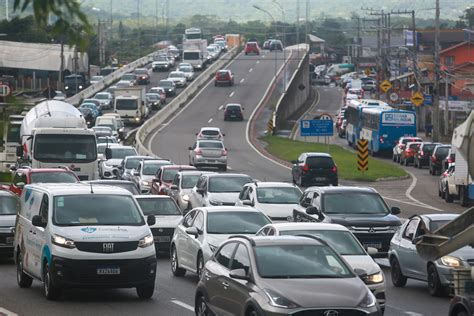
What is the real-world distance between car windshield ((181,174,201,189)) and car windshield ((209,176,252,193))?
8.77 feet

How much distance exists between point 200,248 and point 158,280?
1421 millimetres

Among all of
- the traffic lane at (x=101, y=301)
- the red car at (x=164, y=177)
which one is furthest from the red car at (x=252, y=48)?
the traffic lane at (x=101, y=301)

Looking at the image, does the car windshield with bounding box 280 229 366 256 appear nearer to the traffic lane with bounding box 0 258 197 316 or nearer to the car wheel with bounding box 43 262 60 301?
the traffic lane with bounding box 0 258 197 316

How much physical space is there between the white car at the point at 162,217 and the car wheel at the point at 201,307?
1151 centimetres

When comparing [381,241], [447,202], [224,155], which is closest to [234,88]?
[224,155]

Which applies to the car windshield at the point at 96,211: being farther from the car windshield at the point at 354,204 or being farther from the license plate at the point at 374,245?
the car windshield at the point at 354,204

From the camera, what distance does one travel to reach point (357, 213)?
25.6 m

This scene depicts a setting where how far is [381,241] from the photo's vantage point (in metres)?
24.8

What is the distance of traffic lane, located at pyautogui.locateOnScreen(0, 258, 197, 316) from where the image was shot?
17266mm

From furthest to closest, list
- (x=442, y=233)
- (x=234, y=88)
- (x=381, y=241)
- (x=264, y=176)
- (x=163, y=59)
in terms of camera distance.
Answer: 1. (x=163, y=59)
2. (x=234, y=88)
3. (x=264, y=176)
4. (x=381, y=241)
5. (x=442, y=233)

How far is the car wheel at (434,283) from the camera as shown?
1920 centimetres

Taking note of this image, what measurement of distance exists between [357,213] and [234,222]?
4.58m

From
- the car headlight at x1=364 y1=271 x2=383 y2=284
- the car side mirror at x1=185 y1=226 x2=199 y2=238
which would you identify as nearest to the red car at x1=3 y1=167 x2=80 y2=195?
the car side mirror at x1=185 y1=226 x2=199 y2=238

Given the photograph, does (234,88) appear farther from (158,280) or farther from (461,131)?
(461,131)
